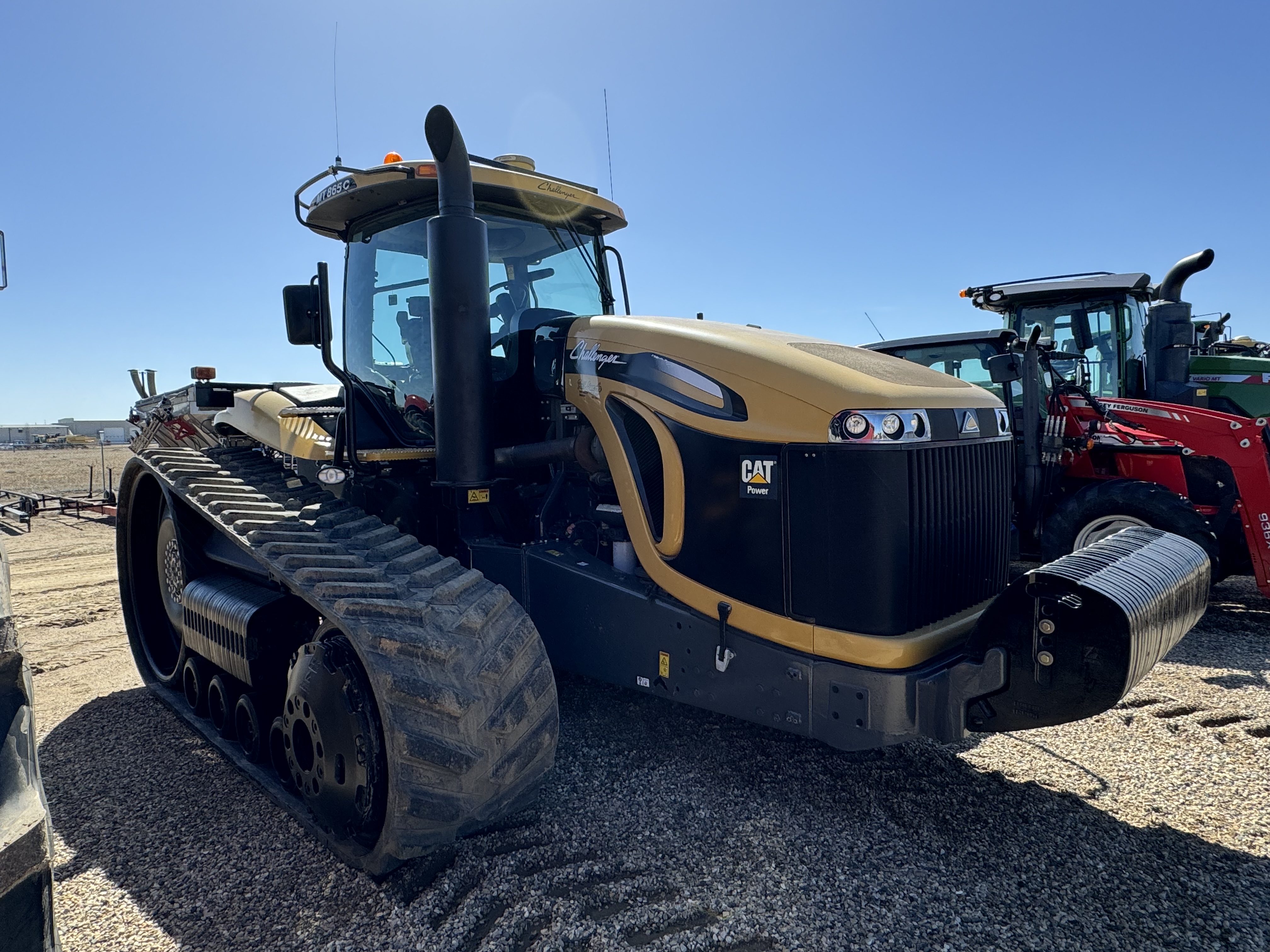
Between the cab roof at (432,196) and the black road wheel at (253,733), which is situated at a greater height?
the cab roof at (432,196)

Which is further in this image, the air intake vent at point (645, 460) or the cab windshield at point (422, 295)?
the cab windshield at point (422, 295)

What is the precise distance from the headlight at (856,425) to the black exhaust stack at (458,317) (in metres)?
1.43

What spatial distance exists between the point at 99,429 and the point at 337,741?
84.8 meters

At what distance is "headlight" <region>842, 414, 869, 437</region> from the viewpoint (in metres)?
2.68

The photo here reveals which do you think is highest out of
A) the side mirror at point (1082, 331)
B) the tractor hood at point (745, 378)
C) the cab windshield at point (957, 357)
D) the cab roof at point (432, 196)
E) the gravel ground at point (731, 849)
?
the cab roof at point (432, 196)

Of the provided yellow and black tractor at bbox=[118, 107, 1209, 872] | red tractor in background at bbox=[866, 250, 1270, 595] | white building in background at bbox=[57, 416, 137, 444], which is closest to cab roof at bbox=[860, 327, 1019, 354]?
red tractor in background at bbox=[866, 250, 1270, 595]

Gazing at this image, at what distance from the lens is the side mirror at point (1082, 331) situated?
7.74 m

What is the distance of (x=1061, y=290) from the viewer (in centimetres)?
795

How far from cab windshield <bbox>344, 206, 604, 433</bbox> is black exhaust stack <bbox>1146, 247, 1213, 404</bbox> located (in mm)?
5927

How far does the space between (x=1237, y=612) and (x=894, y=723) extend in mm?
5419

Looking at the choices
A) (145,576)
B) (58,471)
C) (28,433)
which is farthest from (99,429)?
(145,576)

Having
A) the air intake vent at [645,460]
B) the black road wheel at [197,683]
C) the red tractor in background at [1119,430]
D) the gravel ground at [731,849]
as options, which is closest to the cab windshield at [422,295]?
the air intake vent at [645,460]

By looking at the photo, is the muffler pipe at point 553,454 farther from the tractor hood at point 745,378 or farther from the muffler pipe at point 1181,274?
the muffler pipe at point 1181,274

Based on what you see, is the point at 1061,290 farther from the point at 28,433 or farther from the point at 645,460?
the point at 28,433
